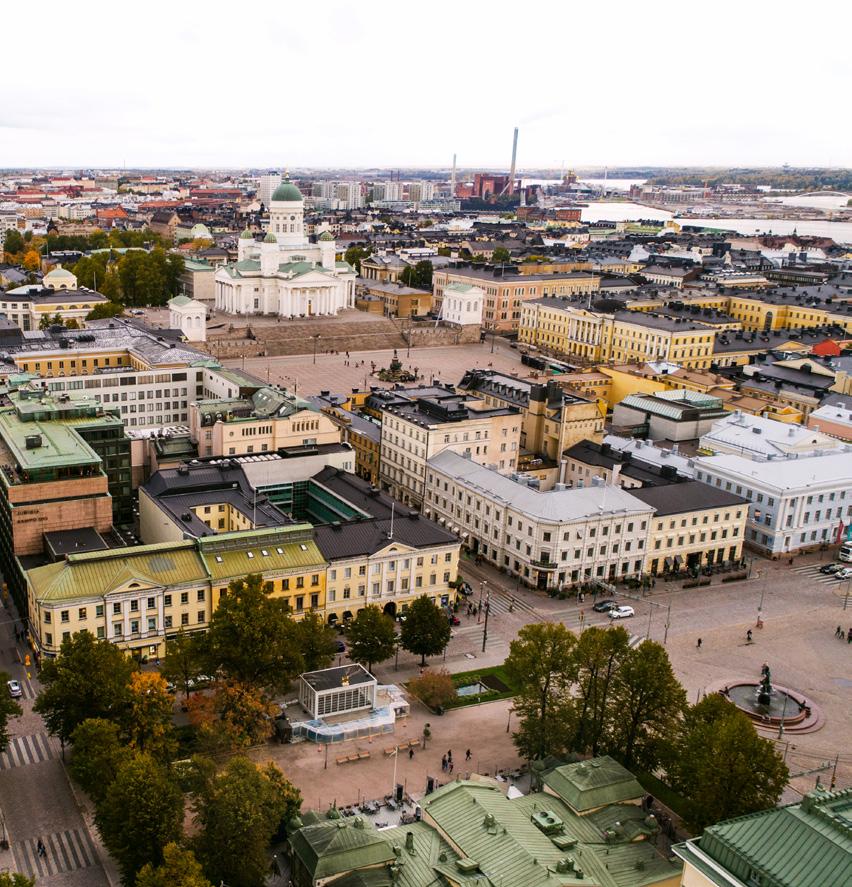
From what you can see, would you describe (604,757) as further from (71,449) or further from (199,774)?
(71,449)

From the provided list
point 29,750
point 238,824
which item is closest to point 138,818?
point 238,824

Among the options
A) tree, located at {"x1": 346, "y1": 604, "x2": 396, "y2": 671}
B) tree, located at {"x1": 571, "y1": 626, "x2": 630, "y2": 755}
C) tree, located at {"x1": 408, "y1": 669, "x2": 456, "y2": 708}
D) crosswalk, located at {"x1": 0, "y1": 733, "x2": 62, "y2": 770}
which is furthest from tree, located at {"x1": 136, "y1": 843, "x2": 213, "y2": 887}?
tree, located at {"x1": 571, "y1": 626, "x2": 630, "y2": 755}

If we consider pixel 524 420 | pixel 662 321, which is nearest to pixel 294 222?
pixel 662 321

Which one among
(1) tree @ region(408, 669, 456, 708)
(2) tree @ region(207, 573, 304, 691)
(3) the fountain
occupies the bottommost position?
(3) the fountain

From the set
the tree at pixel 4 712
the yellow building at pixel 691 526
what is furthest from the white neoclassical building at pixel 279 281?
the tree at pixel 4 712

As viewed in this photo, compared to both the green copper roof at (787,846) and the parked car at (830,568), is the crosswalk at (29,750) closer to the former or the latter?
the green copper roof at (787,846)

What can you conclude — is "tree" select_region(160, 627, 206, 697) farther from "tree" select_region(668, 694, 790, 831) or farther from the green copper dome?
the green copper dome

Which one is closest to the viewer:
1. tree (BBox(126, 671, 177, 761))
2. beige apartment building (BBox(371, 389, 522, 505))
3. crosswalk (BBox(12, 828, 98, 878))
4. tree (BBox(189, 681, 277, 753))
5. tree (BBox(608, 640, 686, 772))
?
crosswalk (BBox(12, 828, 98, 878))
